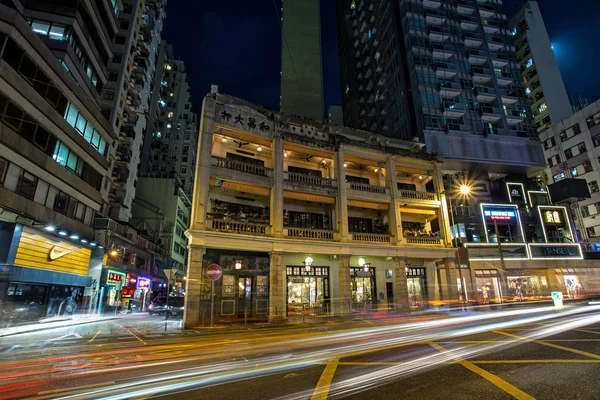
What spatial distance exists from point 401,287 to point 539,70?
7285 cm

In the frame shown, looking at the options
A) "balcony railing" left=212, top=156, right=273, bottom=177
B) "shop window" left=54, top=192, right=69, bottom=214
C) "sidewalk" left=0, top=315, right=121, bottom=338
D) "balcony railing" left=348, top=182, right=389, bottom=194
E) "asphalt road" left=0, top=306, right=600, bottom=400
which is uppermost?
"balcony railing" left=212, top=156, right=273, bottom=177

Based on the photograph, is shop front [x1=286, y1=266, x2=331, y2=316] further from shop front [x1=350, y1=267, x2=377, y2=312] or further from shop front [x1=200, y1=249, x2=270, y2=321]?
shop front [x1=350, y1=267, x2=377, y2=312]

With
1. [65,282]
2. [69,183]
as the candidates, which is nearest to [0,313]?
[65,282]

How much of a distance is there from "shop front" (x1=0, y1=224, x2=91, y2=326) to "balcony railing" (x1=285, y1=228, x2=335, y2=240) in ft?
56.1

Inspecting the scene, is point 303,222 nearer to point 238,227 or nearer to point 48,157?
point 238,227

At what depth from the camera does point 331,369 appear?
6.75m

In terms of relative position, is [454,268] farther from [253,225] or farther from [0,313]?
[0,313]

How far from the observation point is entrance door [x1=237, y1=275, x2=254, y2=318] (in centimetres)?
2241

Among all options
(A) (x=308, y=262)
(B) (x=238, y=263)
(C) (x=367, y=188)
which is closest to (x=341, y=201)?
(C) (x=367, y=188)

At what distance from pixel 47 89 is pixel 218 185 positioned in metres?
13.7

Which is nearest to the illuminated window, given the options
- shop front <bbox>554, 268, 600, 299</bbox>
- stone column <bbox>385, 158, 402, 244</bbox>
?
shop front <bbox>554, 268, 600, 299</bbox>

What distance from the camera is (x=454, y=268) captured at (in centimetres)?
2852

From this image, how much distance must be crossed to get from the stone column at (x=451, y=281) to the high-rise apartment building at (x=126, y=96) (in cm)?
3656

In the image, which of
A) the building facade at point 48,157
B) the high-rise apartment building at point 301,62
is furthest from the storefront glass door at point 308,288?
the high-rise apartment building at point 301,62
